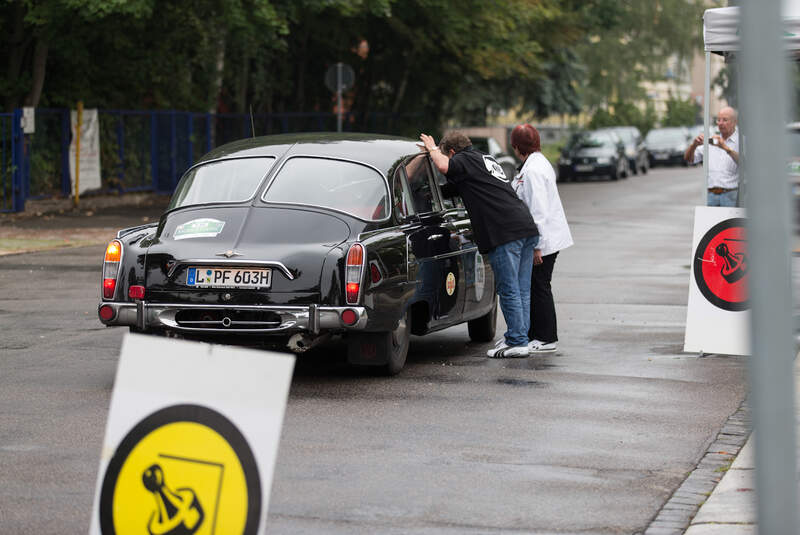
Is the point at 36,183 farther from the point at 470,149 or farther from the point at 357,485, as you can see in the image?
the point at 357,485

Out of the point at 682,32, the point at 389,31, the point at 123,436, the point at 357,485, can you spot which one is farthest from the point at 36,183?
the point at 682,32

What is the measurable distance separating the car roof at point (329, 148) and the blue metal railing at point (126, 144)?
38.6 feet

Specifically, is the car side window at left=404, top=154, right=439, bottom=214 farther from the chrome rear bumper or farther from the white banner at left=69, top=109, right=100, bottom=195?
the white banner at left=69, top=109, right=100, bottom=195

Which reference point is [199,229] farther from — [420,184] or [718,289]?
[718,289]

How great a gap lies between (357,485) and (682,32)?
55.6 m

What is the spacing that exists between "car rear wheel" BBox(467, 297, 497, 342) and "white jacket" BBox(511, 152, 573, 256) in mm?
975

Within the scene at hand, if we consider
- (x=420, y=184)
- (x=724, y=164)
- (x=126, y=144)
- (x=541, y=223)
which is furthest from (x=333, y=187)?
(x=126, y=144)

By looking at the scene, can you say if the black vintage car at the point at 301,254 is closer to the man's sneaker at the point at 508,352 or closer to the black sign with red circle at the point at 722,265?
the man's sneaker at the point at 508,352

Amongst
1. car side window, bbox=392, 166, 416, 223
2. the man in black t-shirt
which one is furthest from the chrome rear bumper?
the man in black t-shirt

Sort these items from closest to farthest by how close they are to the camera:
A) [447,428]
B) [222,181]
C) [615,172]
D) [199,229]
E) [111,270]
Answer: [447,428] < [111,270] < [199,229] < [222,181] < [615,172]

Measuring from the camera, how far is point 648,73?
2537 inches

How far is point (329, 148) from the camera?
33.3 feet

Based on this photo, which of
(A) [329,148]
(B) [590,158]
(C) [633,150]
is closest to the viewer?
(A) [329,148]

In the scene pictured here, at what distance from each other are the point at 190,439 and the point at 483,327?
7947mm
